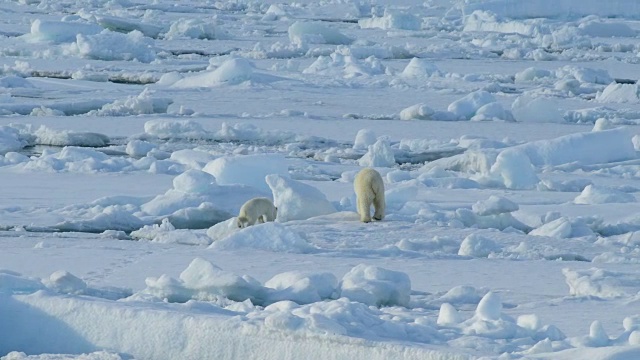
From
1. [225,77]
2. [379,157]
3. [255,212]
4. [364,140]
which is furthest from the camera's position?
[225,77]

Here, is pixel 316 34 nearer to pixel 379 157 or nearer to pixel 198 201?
pixel 379 157

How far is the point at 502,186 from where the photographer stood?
298 inches

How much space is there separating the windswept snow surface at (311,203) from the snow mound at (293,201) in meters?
0.01

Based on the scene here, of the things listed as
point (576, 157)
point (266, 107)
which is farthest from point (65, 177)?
point (266, 107)

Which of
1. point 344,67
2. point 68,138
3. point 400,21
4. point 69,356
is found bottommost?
point 68,138

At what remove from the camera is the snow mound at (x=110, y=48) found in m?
16.1

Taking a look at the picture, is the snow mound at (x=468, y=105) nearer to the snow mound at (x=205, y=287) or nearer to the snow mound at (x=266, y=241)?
the snow mound at (x=266, y=241)

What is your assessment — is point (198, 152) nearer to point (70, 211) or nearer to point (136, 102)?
point (70, 211)

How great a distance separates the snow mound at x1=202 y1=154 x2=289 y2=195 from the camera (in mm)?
7090

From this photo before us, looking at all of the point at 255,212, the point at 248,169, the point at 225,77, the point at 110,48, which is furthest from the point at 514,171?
the point at 110,48

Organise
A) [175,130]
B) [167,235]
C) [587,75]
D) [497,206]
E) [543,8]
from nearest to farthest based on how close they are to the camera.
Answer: [167,235]
[497,206]
[175,130]
[587,75]
[543,8]

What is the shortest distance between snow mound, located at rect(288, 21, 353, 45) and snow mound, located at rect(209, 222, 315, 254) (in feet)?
43.7

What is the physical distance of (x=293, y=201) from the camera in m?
6.26

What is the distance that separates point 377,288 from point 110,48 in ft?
41.0
